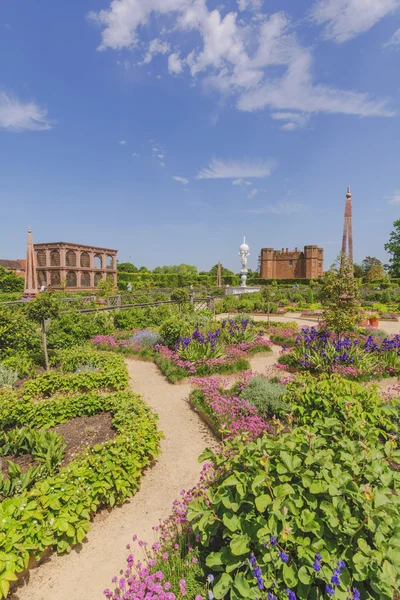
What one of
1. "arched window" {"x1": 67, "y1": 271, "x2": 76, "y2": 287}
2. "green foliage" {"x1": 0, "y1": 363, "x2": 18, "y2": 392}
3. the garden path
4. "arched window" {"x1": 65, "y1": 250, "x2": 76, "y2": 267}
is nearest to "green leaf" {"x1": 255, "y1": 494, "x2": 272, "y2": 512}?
the garden path

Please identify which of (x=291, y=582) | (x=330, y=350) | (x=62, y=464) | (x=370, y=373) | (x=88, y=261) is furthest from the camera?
(x=88, y=261)

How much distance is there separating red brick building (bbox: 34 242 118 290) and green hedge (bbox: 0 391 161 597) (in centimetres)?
3652

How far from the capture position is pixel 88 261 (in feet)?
146

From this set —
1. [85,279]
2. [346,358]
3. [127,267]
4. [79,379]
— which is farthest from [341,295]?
[127,267]

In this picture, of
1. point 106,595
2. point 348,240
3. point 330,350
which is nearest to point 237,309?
point 348,240

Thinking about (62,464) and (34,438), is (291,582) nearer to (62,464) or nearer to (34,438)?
(62,464)

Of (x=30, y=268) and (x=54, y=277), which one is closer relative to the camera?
(x=30, y=268)

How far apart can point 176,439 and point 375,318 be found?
42.0 feet

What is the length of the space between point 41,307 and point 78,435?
3.77 metres

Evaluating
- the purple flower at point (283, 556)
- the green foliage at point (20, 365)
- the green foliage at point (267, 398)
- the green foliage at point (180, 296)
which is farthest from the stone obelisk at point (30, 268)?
the purple flower at point (283, 556)

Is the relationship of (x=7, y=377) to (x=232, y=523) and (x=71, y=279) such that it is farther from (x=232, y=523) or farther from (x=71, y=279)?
(x=71, y=279)

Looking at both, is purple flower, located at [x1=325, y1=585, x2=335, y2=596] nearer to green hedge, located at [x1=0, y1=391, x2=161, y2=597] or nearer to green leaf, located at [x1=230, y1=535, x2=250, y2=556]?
green leaf, located at [x1=230, y1=535, x2=250, y2=556]

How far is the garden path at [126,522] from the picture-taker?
225cm

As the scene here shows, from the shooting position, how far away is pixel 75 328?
30.1 feet
